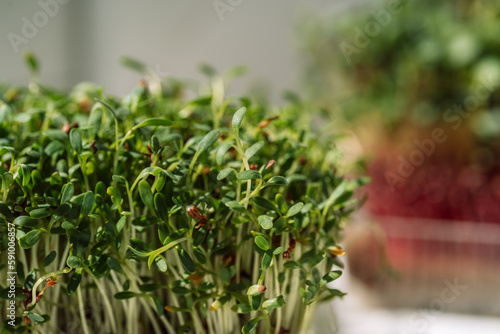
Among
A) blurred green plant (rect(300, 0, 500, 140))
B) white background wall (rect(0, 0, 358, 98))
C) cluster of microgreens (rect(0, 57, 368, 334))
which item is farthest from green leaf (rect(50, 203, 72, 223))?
white background wall (rect(0, 0, 358, 98))

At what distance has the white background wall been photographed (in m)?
1.75

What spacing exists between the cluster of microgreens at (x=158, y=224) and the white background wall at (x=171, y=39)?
139 centimetres

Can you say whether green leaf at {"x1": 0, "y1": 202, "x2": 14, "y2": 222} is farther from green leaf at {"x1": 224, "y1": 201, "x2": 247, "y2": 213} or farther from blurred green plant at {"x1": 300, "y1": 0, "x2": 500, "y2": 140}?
blurred green plant at {"x1": 300, "y1": 0, "x2": 500, "y2": 140}

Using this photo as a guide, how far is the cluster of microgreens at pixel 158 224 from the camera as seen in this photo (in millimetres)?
311

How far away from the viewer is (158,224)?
332 mm

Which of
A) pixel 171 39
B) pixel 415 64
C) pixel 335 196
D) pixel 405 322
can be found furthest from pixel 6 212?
pixel 171 39

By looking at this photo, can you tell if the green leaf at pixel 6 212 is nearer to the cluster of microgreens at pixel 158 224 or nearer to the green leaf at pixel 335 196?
the cluster of microgreens at pixel 158 224

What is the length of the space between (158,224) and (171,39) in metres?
1.81

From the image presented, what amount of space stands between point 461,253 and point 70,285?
43.2 inches

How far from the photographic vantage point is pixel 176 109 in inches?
20.3

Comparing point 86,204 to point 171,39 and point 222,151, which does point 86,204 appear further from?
point 171,39

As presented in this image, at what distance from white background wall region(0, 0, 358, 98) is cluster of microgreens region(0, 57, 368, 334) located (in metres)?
1.39

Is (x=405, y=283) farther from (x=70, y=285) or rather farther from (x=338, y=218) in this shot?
(x=70, y=285)

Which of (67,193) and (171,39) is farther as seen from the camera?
(171,39)
